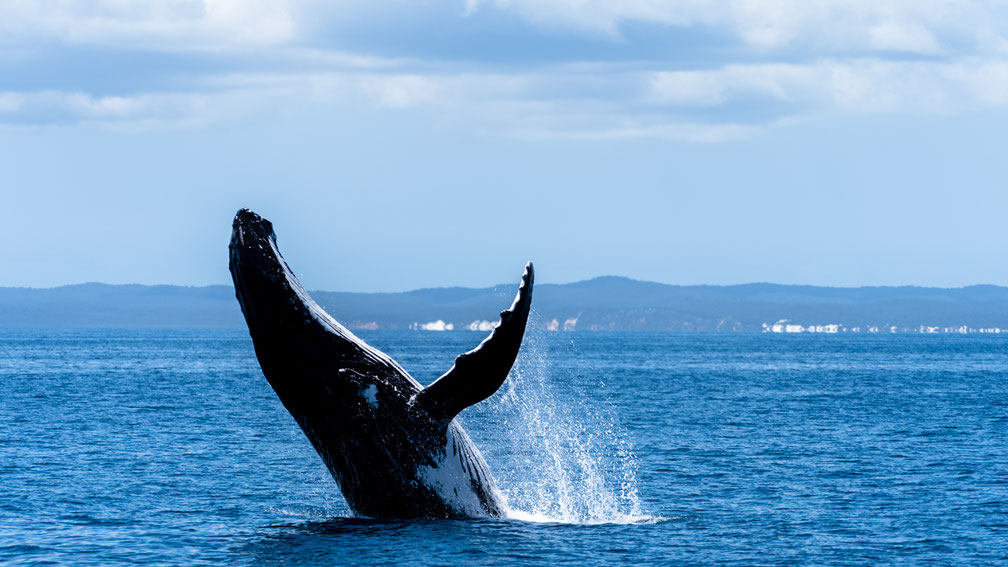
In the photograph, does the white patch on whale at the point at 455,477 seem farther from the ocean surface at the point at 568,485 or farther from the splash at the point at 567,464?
the splash at the point at 567,464

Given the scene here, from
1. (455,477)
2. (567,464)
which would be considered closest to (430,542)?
(455,477)

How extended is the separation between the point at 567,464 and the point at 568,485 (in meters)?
4.71

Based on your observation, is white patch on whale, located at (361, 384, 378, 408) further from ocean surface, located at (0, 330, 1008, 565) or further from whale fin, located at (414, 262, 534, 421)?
ocean surface, located at (0, 330, 1008, 565)

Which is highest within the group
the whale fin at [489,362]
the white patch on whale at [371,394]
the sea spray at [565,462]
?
the whale fin at [489,362]

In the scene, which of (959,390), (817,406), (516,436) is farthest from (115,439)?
(959,390)

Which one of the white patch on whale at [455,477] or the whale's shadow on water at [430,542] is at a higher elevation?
the white patch on whale at [455,477]

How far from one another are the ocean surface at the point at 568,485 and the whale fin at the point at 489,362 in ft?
6.60

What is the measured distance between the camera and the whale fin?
11.2 meters

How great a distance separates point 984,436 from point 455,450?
90.5 ft

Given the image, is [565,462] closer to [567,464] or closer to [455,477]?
[567,464]

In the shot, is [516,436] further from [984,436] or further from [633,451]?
[984,436]

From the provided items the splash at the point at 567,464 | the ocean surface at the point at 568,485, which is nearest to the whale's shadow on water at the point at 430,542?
the ocean surface at the point at 568,485

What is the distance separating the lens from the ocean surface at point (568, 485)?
15773 mm

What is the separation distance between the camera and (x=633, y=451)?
104 feet
